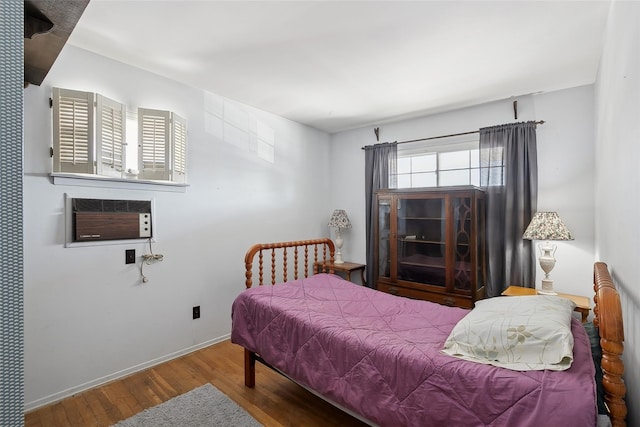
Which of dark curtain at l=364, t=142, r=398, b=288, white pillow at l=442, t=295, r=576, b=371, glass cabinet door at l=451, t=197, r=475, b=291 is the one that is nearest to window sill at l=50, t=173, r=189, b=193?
dark curtain at l=364, t=142, r=398, b=288

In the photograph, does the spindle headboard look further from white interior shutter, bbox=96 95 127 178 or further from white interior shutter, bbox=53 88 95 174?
white interior shutter, bbox=53 88 95 174

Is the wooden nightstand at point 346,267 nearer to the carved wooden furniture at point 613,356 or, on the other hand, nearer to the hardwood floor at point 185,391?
the hardwood floor at point 185,391

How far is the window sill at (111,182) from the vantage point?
6.98 feet

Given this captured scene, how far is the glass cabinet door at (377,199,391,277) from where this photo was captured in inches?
133

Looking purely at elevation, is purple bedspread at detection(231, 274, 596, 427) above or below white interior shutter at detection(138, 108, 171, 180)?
below

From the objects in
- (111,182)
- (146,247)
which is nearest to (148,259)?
(146,247)

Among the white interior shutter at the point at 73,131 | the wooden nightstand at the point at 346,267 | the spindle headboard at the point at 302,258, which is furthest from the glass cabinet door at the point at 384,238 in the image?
the white interior shutter at the point at 73,131

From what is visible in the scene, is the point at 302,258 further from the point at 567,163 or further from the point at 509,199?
the point at 567,163

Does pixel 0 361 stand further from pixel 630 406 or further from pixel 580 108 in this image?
pixel 580 108

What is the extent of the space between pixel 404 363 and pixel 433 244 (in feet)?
6.31

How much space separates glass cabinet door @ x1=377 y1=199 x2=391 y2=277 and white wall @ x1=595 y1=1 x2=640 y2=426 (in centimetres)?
191

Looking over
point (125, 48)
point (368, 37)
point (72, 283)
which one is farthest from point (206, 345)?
point (368, 37)

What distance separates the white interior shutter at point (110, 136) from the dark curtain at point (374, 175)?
8.35ft

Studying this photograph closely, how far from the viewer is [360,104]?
3.23 metres
